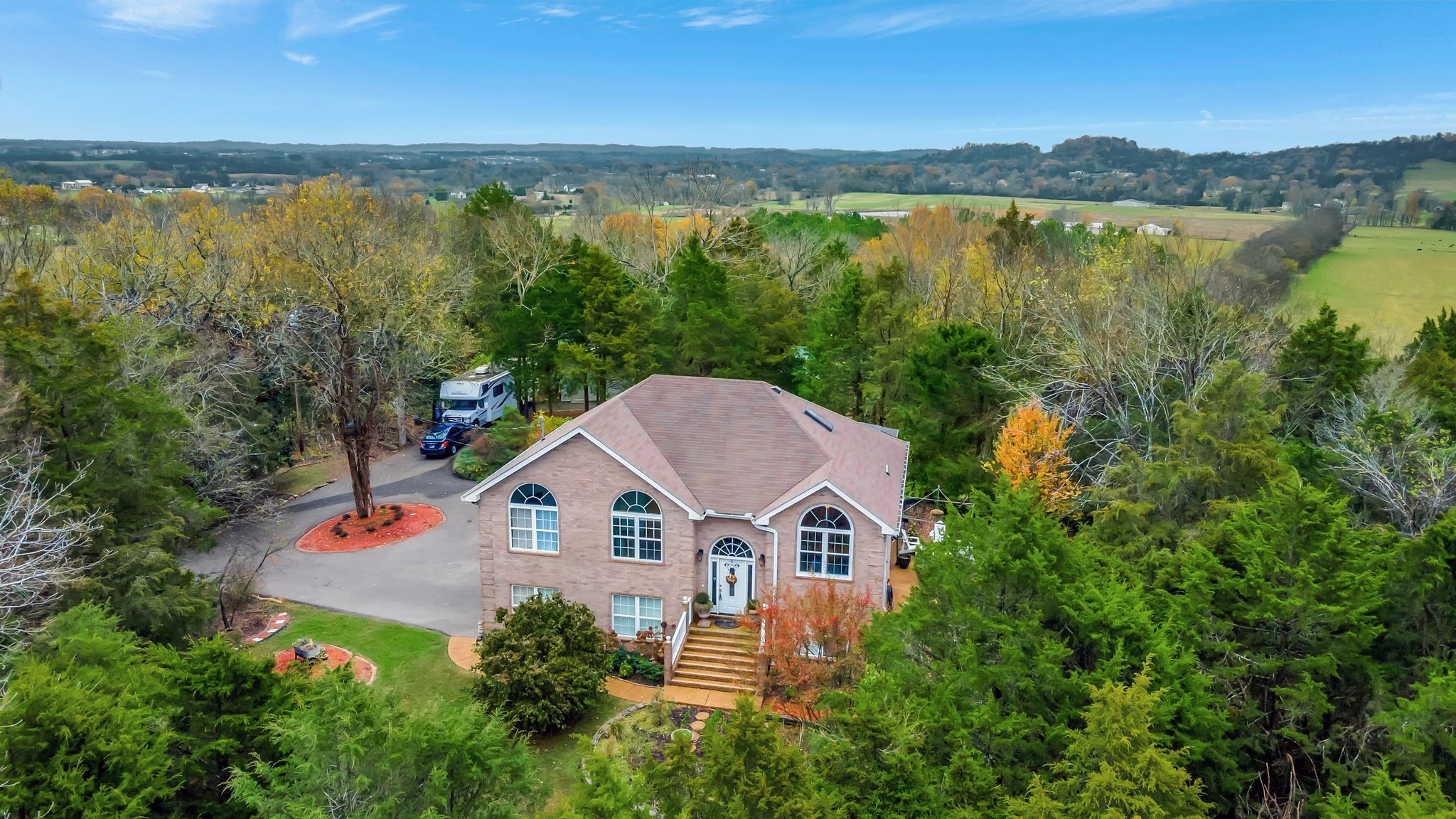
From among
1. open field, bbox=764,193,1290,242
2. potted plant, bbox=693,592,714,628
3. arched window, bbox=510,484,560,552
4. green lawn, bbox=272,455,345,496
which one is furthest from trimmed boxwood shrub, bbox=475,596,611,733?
open field, bbox=764,193,1290,242

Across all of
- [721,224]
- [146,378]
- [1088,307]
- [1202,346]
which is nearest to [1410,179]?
[1088,307]

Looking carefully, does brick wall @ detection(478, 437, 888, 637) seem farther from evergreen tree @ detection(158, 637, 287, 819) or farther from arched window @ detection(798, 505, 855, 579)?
evergreen tree @ detection(158, 637, 287, 819)

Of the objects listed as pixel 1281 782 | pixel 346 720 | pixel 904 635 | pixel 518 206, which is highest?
pixel 518 206

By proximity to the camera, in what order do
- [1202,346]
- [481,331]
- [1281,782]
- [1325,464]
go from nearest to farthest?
1. [1281,782]
2. [1325,464]
3. [1202,346]
4. [481,331]

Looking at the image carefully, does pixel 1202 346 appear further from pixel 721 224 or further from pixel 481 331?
pixel 481 331

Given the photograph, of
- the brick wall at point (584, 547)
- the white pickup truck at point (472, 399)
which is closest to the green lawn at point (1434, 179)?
the brick wall at point (584, 547)

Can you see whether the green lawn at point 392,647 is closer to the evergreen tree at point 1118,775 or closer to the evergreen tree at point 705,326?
the evergreen tree at point 1118,775

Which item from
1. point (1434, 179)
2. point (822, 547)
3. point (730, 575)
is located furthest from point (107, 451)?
point (1434, 179)

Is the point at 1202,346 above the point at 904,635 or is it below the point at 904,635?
above
